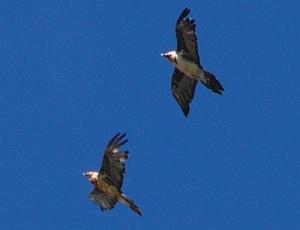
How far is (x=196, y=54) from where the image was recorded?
191 ft

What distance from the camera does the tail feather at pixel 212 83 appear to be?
57469 mm

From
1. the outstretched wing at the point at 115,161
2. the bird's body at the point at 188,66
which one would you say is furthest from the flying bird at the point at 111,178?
the bird's body at the point at 188,66

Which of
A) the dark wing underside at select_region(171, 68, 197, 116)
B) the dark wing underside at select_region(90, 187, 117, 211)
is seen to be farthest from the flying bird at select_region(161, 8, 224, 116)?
the dark wing underside at select_region(90, 187, 117, 211)

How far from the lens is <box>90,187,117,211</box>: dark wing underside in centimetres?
5938

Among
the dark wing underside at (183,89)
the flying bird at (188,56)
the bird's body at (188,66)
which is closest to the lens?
the flying bird at (188,56)

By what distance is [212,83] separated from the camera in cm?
5772

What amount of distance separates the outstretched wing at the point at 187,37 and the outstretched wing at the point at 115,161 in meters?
4.20

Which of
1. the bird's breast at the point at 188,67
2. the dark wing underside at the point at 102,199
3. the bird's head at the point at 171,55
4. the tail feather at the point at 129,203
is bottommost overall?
the tail feather at the point at 129,203

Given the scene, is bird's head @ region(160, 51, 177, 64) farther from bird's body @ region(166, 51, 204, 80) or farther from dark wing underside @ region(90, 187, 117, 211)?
dark wing underside @ region(90, 187, 117, 211)

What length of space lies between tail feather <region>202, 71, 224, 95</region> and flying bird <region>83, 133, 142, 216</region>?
150 inches

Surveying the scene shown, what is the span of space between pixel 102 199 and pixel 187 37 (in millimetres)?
7339

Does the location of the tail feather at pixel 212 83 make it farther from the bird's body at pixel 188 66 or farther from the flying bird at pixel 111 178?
the flying bird at pixel 111 178

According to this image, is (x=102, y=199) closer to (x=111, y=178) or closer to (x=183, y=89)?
(x=111, y=178)

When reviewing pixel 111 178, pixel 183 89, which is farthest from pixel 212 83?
pixel 111 178
